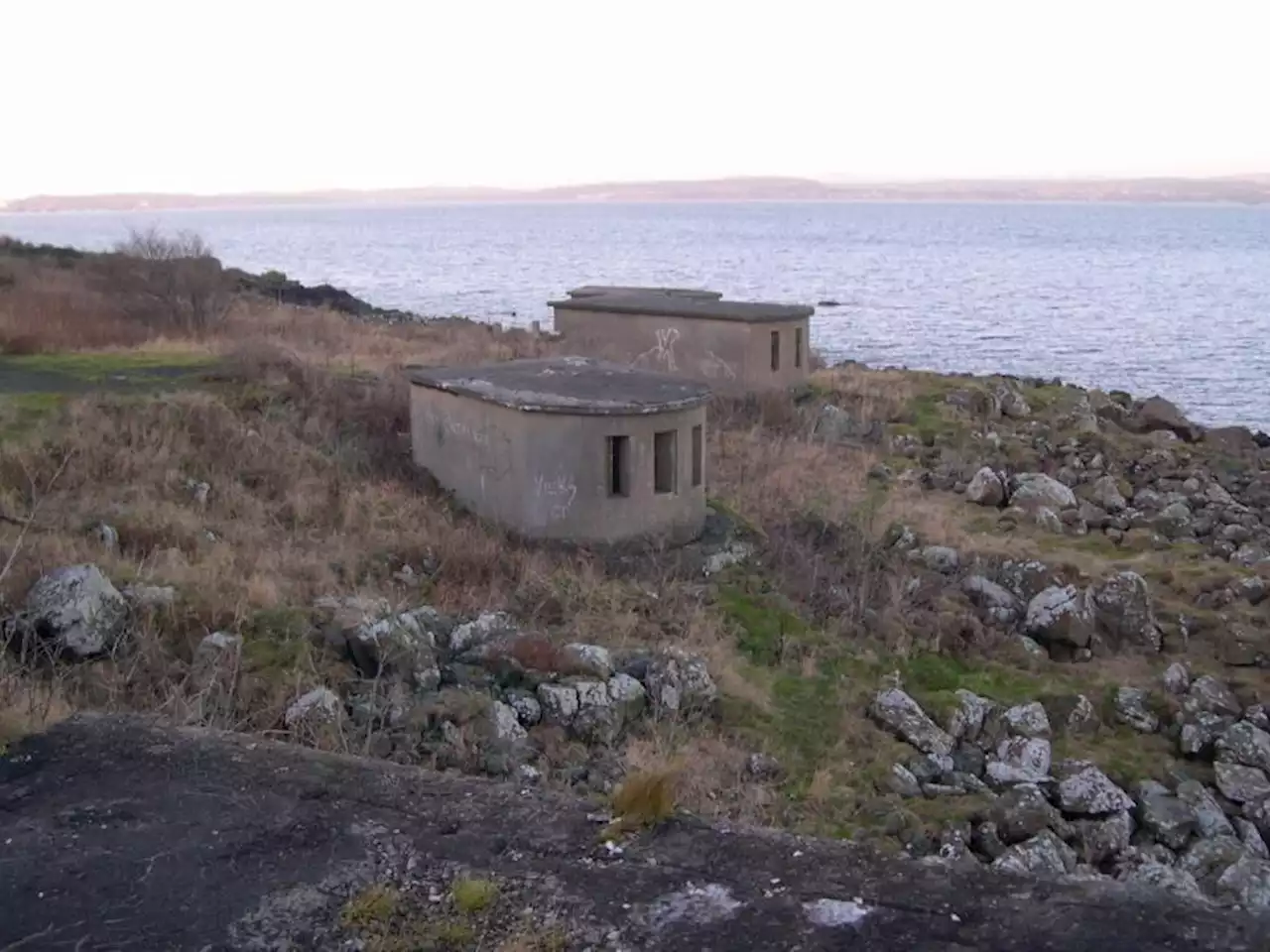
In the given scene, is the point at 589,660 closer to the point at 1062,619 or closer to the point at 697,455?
the point at 697,455

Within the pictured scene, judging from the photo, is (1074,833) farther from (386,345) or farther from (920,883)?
(386,345)

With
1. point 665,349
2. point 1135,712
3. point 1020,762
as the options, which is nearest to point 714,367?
point 665,349

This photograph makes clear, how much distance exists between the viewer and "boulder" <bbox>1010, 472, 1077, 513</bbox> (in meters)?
21.0

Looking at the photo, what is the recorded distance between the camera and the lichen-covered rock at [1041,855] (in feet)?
32.4

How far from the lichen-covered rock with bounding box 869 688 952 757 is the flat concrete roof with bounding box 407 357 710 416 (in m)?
5.07

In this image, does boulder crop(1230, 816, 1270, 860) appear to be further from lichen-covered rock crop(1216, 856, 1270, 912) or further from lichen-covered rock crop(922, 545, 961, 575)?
lichen-covered rock crop(922, 545, 961, 575)

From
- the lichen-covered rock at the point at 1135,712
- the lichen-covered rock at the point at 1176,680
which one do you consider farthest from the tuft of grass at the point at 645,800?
the lichen-covered rock at the point at 1176,680

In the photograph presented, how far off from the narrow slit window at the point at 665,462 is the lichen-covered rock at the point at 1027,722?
549 centimetres

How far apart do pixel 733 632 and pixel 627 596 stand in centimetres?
127

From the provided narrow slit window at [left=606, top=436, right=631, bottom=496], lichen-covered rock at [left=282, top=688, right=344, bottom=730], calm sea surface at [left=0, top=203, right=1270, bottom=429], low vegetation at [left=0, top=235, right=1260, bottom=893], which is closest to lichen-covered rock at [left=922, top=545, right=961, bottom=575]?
low vegetation at [left=0, top=235, right=1260, bottom=893]

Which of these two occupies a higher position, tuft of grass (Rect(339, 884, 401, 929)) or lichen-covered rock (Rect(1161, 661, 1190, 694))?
tuft of grass (Rect(339, 884, 401, 929))

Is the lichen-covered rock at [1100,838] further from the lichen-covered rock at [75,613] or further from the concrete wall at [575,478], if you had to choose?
the lichen-covered rock at [75,613]

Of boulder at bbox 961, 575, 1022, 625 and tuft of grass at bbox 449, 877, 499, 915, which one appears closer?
tuft of grass at bbox 449, 877, 499, 915

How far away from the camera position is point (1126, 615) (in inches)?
595
